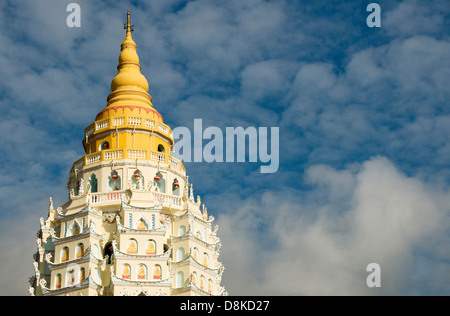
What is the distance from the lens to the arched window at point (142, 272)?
228ft

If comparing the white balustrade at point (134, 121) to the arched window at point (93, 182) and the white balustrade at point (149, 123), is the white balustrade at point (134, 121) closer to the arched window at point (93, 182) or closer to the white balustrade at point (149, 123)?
the white balustrade at point (149, 123)

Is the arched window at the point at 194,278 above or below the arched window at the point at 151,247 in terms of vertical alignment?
below

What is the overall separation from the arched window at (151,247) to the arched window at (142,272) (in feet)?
5.00

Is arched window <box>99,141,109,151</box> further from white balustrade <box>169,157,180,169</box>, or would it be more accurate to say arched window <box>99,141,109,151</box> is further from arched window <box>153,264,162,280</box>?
arched window <box>153,264,162,280</box>

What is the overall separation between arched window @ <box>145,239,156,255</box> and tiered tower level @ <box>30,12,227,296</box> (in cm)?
10

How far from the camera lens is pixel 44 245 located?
76062 mm

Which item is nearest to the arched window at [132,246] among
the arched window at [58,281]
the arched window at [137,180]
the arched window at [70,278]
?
the arched window at [70,278]

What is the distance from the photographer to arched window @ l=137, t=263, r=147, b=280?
69.4 meters

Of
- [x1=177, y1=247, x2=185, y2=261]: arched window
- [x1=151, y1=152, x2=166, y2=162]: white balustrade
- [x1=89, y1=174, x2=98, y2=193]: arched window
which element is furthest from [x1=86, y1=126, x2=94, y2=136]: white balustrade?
[x1=177, y1=247, x2=185, y2=261]: arched window
